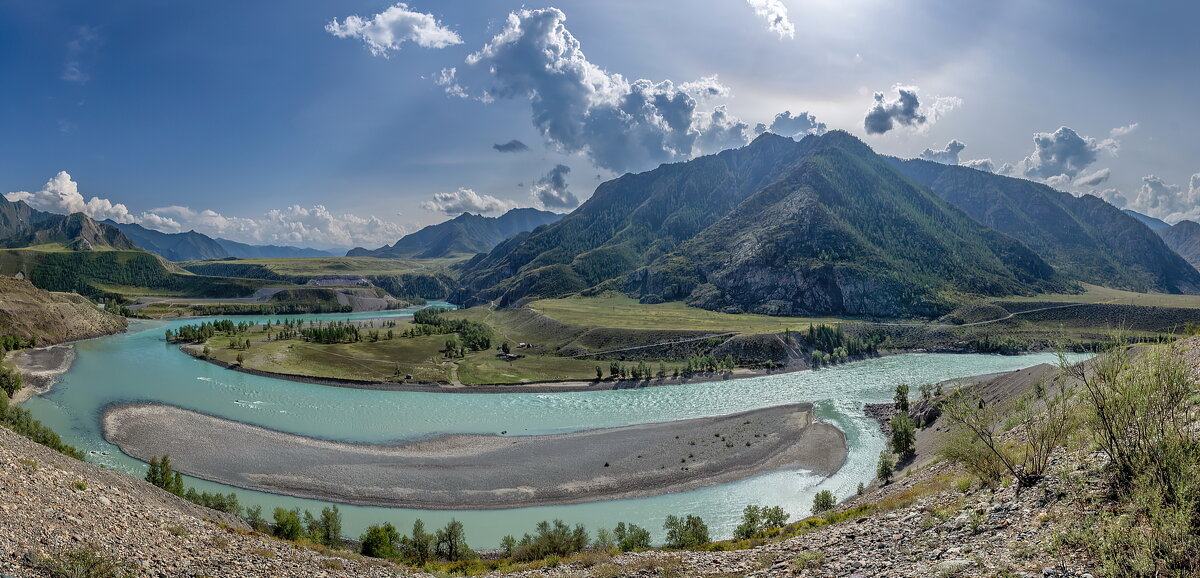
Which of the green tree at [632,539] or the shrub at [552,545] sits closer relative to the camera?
the shrub at [552,545]

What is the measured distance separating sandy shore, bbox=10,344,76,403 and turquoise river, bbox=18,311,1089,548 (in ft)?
7.82

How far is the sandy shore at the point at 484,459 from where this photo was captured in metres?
54.4

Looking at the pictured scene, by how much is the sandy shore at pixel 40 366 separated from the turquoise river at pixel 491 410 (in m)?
2.38

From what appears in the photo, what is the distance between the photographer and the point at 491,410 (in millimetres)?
89938

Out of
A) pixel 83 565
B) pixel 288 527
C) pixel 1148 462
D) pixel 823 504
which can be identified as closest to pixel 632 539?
pixel 823 504

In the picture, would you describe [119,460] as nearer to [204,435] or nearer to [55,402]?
[204,435]

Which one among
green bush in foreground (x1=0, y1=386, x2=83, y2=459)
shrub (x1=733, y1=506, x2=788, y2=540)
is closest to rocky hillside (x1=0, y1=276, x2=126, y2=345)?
green bush in foreground (x1=0, y1=386, x2=83, y2=459)

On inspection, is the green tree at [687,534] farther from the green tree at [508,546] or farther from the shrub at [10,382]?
the shrub at [10,382]

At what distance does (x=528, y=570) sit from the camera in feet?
93.9

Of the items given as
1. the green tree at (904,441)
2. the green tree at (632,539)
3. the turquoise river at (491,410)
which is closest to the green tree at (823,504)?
the turquoise river at (491,410)

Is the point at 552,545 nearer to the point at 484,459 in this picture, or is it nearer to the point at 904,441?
the point at 484,459

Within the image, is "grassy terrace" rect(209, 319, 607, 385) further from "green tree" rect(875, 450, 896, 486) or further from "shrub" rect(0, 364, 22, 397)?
"green tree" rect(875, 450, 896, 486)

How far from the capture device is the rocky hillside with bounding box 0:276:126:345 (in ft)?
443

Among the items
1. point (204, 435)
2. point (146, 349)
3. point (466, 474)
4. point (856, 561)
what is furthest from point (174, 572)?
point (146, 349)
